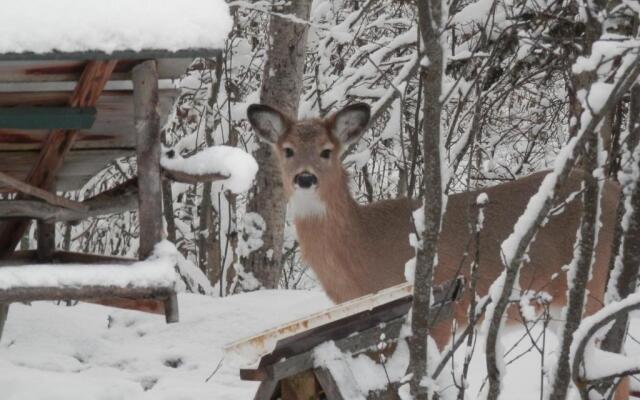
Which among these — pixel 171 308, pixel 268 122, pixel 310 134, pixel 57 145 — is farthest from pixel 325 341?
pixel 268 122

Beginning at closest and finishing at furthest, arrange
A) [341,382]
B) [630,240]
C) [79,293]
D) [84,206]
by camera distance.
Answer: [630,240] → [341,382] → [79,293] → [84,206]

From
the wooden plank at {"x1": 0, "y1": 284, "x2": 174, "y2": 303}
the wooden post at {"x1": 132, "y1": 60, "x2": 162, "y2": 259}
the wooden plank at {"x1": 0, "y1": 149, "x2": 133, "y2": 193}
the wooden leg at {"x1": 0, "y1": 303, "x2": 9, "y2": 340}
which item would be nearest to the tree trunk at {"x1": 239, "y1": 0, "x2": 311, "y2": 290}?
the wooden plank at {"x1": 0, "y1": 149, "x2": 133, "y2": 193}

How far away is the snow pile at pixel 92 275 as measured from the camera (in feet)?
15.9

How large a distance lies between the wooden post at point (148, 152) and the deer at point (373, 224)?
1.90m

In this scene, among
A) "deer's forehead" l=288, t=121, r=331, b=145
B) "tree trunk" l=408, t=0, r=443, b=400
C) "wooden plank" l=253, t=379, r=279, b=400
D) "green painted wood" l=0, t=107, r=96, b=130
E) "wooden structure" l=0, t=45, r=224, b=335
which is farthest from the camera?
"deer's forehead" l=288, t=121, r=331, b=145

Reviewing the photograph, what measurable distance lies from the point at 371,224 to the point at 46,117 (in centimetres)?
289

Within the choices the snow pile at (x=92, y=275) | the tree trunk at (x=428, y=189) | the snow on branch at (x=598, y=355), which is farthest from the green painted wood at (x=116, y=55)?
the snow on branch at (x=598, y=355)

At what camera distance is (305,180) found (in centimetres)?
727

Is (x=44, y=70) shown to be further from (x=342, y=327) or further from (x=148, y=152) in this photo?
(x=342, y=327)

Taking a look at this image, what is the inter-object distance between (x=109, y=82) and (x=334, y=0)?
243 inches

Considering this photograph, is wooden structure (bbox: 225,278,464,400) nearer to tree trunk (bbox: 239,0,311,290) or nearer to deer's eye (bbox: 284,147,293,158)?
deer's eye (bbox: 284,147,293,158)

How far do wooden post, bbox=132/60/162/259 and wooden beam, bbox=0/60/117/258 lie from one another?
21cm

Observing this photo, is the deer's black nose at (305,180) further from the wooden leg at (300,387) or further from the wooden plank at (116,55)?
the wooden leg at (300,387)

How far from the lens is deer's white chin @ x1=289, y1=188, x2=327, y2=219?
7424mm
